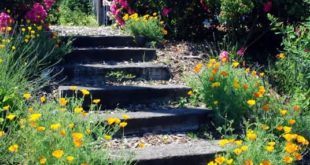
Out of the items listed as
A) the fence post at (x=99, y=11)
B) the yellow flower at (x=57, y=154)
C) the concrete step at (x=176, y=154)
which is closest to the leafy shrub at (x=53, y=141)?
the yellow flower at (x=57, y=154)

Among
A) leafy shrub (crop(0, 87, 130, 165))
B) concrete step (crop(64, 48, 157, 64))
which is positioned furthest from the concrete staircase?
leafy shrub (crop(0, 87, 130, 165))

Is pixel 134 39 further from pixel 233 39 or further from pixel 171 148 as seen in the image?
pixel 171 148

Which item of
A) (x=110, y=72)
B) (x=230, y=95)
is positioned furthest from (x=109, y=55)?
(x=230, y=95)

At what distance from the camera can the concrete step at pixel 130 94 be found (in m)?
4.42

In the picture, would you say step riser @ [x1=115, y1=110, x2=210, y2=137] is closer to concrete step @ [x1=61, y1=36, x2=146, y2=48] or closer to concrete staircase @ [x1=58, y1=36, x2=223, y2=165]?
concrete staircase @ [x1=58, y1=36, x2=223, y2=165]

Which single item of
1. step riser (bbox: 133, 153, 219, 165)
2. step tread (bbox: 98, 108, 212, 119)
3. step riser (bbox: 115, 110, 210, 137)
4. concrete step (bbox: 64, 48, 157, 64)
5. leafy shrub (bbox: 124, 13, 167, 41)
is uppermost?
leafy shrub (bbox: 124, 13, 167, 41)

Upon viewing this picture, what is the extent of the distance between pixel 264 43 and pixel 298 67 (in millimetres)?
1748

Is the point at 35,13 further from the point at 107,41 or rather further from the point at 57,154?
the point at 57,154

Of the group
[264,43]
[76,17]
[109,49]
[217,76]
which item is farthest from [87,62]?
[76,17]

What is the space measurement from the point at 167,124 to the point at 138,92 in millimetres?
618

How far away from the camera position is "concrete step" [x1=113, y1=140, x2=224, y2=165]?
3.39m

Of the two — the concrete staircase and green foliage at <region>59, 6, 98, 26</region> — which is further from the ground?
green foliage at <region>59, 6, 98, 26</region>

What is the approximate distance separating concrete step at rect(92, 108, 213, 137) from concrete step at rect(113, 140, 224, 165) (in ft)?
1.36

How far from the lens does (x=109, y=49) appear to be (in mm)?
5566
